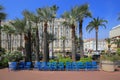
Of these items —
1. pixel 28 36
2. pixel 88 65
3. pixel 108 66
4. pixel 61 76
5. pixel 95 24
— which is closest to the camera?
pixel 61 76

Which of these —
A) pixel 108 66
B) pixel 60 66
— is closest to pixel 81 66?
pixel 60 66

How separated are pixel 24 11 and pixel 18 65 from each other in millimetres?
9971

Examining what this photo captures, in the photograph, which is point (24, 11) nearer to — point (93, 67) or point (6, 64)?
point (6, 64)

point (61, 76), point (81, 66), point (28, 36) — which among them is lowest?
point (61, 76)

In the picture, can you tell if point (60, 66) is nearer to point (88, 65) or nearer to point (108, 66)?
point (88, 65)

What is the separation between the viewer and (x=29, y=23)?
31.2m

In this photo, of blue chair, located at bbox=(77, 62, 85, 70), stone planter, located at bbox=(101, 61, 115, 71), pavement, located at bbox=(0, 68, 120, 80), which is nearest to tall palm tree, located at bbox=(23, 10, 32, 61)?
blue chair, located at bbox=(77, 62, 85, 70)

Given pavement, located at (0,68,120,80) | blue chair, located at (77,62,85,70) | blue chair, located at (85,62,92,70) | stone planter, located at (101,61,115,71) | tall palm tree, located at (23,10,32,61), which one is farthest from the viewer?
tall palm tree, located at (23,10,32,61)

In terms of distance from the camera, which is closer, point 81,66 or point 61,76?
point 61,76

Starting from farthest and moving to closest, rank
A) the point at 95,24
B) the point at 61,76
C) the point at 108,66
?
the point at 95,24 → the point at 108,66 → the point at 61,76

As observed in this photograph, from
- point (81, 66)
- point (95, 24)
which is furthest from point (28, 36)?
point (95, 24)

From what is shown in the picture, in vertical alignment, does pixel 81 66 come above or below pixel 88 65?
below

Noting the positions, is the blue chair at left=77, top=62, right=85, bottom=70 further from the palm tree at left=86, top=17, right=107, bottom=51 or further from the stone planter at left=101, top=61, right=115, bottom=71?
the palm tree at left=86, top=17, right=107, bottom=51

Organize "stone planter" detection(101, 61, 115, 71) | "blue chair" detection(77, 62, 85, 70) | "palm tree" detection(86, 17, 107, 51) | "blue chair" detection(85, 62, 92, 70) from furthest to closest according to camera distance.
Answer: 1. "palm tree" detection(86, 17, 107, 51)
2. "blue chair" detection(77, 62, 85, 70)
3. "blue chair" detection(85, 62, 92, 70)
4. "stone planter" detection(101, 61, 115, 71)
